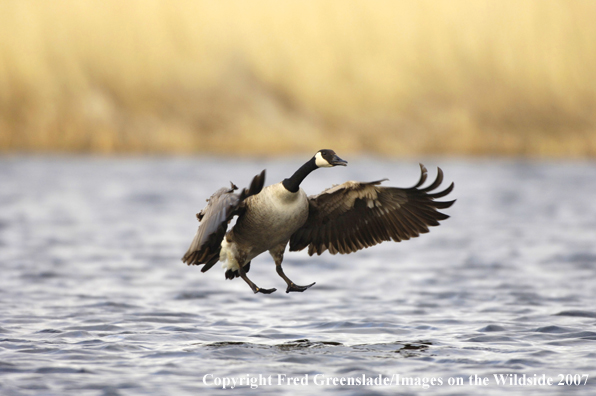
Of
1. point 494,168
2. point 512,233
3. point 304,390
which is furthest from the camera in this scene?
point 494,168

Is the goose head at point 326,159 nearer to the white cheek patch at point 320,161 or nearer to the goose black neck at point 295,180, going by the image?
the white cheek patch at point 320,161

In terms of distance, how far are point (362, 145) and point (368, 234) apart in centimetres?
4913

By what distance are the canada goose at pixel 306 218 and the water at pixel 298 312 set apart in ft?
3.81

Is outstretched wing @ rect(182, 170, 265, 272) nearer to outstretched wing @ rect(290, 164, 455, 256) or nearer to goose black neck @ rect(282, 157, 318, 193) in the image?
goose black neck @ rect(282, 157, 318, 193)

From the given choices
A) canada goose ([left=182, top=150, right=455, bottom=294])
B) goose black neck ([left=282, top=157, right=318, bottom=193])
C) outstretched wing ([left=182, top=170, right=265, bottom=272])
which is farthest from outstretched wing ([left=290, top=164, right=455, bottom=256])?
outstretched wing ([left=182, top=170, right=265, bottom=272])

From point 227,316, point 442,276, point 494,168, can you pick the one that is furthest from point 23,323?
point 494,168

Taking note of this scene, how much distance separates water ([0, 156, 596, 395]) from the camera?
26.3 feet

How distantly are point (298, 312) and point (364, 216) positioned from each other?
96.2 inches

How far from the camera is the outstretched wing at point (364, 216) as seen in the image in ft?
31.2

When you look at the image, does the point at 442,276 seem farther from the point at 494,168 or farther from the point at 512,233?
the point at 494,168

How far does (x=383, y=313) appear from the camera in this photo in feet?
37.8

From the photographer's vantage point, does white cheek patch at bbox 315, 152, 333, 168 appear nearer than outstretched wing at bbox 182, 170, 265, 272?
No

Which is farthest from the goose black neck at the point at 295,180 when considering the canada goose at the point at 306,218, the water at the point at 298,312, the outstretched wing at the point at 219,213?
the water at the point at 298,312

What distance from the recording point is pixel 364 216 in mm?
10047
